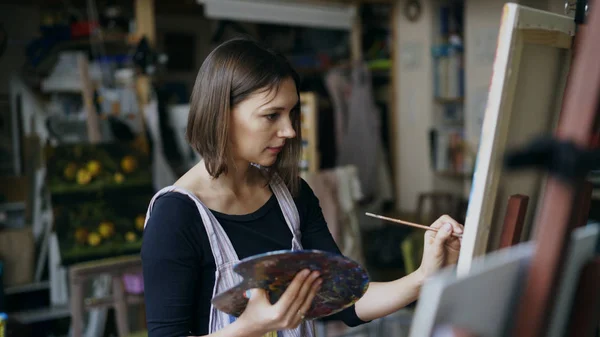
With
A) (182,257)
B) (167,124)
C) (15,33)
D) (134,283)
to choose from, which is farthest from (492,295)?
(15,33)

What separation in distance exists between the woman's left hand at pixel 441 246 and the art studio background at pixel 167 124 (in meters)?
1.46

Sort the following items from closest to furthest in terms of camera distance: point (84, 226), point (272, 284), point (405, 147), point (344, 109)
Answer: point (272, 284)
point (84, 226)
point (344, 109)
point (405, 147)

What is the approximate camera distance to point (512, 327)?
0.70m

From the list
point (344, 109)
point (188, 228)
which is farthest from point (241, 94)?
point (344, 109)

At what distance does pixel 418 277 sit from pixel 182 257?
473mm

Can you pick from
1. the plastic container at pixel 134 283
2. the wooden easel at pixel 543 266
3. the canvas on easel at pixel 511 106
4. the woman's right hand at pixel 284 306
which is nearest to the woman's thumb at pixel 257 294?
the woman's right hand at pixel 284 306

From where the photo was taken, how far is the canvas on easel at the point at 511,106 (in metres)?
0.85

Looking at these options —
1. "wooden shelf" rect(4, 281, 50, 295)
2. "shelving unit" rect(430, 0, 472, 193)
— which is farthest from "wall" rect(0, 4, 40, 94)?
"shelving unit" rect(430, 0, 472, 193)

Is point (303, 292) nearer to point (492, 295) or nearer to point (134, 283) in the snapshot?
point (492, 295)

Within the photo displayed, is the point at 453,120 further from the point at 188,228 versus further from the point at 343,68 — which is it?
the point at 188,228

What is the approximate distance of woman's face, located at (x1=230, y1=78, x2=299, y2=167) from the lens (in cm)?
127

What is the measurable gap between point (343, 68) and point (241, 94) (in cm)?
435

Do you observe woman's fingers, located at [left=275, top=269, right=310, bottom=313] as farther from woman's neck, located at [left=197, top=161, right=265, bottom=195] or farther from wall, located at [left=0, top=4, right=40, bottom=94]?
wall, located at [left=0, top=4, right=40, bottom=94]

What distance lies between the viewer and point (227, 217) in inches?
51.9
